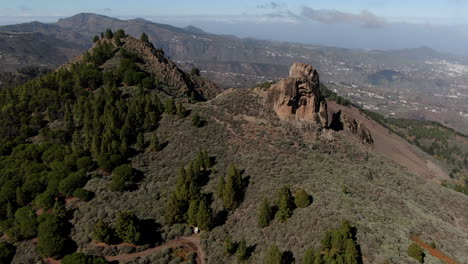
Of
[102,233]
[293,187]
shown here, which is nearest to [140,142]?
[102,233]

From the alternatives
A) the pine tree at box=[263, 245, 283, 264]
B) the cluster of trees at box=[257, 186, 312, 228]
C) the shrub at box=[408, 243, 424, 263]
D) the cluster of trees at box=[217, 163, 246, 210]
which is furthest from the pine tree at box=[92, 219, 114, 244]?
the shrub at box=[408, 243, 424, 263]

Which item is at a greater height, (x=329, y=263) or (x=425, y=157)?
(x=329, y=263)

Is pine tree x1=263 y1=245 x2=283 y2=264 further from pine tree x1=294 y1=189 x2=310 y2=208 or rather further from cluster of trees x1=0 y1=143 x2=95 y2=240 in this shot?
cluster of trees x1=0 y1=143 x2=95 y2=240

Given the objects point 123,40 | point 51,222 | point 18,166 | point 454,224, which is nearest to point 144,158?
point 51,222

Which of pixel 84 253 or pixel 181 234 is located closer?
pixel 84 253

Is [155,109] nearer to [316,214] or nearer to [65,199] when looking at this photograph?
[65,199]

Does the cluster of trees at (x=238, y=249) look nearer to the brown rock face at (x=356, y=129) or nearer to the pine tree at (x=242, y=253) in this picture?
the pine tree at (x=242, y=253)

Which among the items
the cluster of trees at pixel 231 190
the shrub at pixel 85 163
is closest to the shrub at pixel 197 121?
the cluster of trees at pixel 231 190
